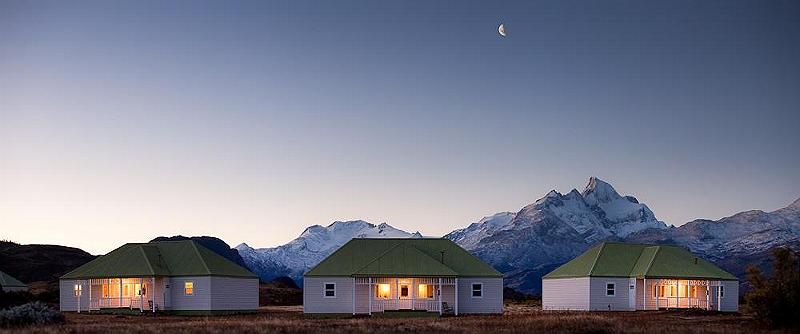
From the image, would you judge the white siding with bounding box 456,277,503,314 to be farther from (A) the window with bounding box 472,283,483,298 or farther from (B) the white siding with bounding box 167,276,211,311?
(B) the white siding with bounding box 167,276,211,311

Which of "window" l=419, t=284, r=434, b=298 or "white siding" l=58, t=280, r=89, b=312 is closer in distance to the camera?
"window" l=419, t=284, r=434, b=298

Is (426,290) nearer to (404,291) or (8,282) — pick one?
(404,291)

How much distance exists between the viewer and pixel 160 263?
2591 inches

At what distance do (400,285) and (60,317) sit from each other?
72.3 feet

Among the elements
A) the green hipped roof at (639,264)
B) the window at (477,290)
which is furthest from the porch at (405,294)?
the green hipped roof at (639,264)

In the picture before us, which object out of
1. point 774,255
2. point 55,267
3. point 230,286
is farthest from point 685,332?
point 55,267

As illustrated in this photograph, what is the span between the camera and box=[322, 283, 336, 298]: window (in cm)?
6103

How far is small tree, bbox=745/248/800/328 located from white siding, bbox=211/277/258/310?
3508 centimetres

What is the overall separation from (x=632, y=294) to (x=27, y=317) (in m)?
41.9

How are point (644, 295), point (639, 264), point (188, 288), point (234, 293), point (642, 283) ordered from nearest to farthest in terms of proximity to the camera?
point (188, 288), point (234, 293), point (644, 295), point (642, 283), point (639, 264)

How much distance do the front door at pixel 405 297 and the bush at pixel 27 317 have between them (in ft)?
70.1

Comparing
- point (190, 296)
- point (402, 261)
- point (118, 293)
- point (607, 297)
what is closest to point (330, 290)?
point (402, 261)

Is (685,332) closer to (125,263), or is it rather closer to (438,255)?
(438,255)

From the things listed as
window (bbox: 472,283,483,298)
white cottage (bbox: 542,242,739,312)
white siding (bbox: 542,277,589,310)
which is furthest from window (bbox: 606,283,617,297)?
window (bbox: 472,283,483,298)
